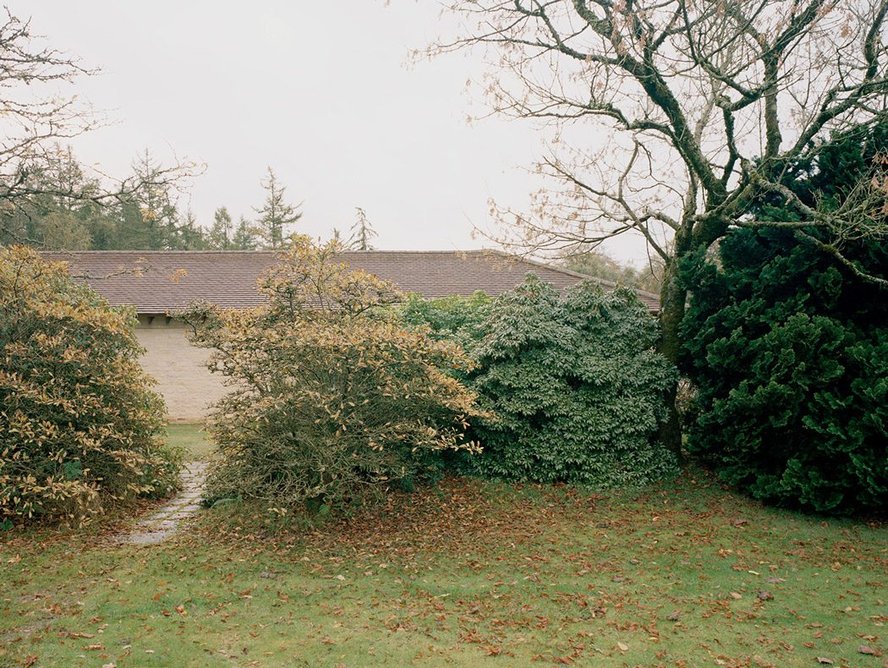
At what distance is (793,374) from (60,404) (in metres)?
8.50

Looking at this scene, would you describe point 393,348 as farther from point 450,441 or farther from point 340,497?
point 340,497

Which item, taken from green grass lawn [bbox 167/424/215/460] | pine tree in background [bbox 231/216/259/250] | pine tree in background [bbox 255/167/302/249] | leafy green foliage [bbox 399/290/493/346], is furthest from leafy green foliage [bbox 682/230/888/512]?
pine tree in background [bbox 231/216/259/250]

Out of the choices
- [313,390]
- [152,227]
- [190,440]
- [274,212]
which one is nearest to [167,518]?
[313,390]

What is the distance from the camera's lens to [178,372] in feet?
53.2

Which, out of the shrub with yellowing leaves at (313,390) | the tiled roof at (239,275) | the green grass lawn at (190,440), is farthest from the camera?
the tiled roof at (239,275)

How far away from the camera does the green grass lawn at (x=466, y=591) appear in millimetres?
4172

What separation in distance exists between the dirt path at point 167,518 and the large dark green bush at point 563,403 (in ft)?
12.6

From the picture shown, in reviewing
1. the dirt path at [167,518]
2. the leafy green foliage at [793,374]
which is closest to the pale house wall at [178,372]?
the dirt path at [167,518]

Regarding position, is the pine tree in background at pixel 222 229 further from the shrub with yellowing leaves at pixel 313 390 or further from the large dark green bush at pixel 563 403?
the shrub with yellowing leaves at pixel 313 390

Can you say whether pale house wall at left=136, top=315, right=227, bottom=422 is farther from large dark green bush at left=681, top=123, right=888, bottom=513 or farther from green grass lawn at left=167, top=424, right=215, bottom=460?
large dark green bush at left=681, top=123, right=888, bottom=513

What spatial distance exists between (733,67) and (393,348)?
18.7 ft

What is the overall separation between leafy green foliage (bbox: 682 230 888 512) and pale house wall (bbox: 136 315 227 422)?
1266cm

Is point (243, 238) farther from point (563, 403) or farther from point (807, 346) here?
point (807, 346)

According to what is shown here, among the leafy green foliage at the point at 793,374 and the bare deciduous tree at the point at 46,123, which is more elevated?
the bare deciduous tree at the point at 46,123
